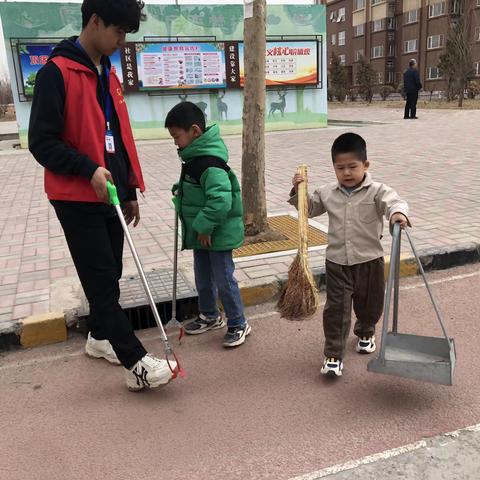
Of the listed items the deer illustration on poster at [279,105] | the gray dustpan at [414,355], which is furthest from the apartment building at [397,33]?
the gray dustpan at [414,355]

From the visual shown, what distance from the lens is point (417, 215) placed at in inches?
234

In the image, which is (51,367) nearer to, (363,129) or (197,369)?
(197,369)

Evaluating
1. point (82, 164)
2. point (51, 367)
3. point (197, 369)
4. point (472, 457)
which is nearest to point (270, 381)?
point (197, 369)

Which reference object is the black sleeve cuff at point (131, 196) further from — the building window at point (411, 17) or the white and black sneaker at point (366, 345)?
the building window at point (411, 17)

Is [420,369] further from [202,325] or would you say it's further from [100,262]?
[100,262]

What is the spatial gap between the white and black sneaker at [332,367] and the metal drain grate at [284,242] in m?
1.92

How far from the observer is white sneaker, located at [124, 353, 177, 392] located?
2.82m

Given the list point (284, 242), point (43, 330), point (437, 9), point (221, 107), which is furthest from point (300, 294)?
point (437, 9)

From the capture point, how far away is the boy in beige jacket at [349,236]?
9.46ft

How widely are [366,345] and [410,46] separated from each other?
51269mm

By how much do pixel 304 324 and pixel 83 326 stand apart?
1549mm

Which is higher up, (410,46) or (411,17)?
(411,17)

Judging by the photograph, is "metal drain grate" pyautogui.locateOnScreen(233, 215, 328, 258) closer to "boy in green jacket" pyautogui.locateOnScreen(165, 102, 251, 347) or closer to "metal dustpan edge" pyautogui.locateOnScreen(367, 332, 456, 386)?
"boy in green jacket" pyautogui.locateOnScreen(165, 102, 251, 347)

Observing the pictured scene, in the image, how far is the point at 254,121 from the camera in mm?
5020
